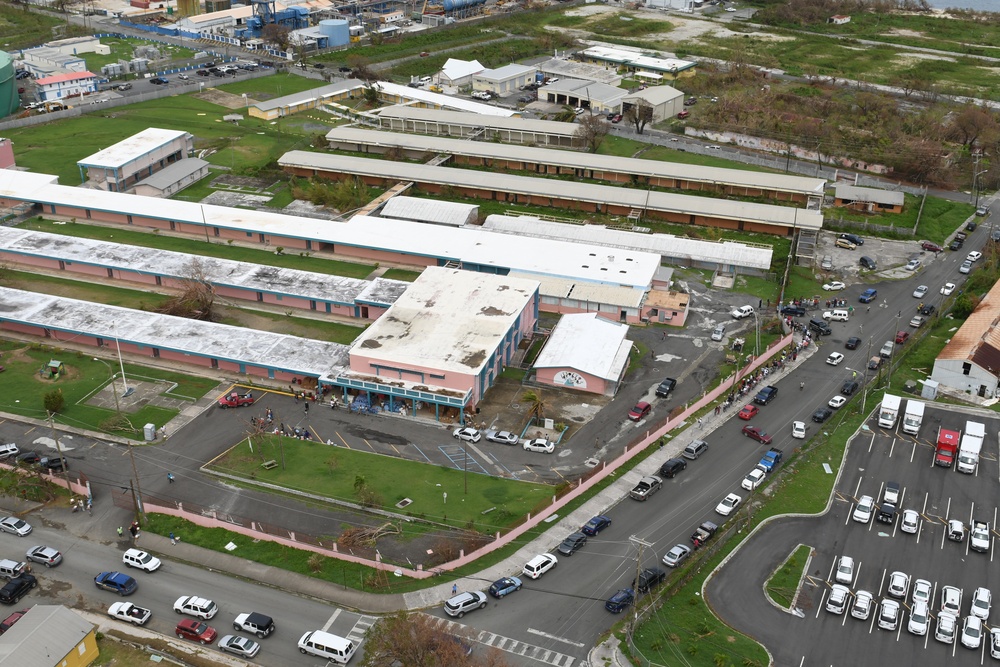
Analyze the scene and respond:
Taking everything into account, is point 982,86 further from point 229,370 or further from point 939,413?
point 229,370

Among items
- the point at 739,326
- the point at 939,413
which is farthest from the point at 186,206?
the point at 939,413

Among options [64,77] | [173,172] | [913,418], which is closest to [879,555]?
[913,418]

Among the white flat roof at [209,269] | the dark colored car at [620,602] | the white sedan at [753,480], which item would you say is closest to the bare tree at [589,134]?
the white flat roof at [209,269]

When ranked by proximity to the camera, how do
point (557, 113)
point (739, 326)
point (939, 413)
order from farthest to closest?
point (557, 113)
point (739, 326)
point (939, 413)

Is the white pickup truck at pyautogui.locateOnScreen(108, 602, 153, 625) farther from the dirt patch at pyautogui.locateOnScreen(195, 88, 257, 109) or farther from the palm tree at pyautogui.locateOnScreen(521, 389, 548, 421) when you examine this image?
the dirt patch at pyautogui.locateOnScreen(195, 88, 257, 109)

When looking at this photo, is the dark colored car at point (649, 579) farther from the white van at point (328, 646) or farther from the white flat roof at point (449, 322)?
the white flat roof at point (449, 322)

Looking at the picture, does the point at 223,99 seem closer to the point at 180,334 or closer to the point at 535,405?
A: the point at 180,334

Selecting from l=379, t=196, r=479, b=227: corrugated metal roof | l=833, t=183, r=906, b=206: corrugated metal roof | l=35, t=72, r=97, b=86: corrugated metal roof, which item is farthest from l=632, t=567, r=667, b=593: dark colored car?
l=35, t=72, r=97, b=86: corrugated metal roof
